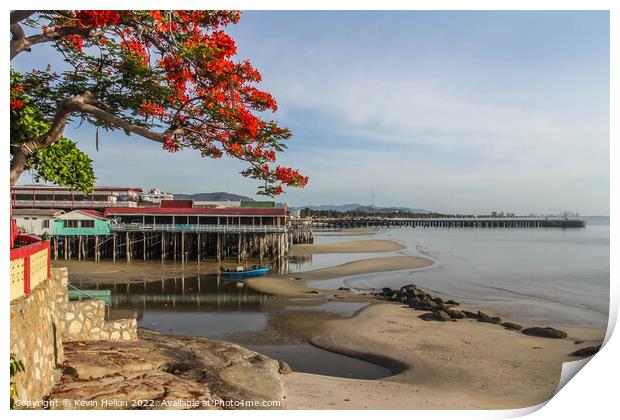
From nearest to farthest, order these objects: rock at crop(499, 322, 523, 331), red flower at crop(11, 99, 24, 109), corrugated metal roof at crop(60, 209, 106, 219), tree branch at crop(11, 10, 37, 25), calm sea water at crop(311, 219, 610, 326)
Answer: tree branch at crop(11, 10, 37, 25)
red flower at crop(11, 99, 24, 109)
rock at crop(499, 322, 523, 331)
calm sea water at crop(311, 219, 610, 326)
corrugated metal roof at crop(60, 209, 106, 219)

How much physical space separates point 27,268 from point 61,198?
3669 centimetres

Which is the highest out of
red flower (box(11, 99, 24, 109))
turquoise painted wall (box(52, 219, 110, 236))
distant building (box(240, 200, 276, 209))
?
red flower (box(11, 99, 24, 109))

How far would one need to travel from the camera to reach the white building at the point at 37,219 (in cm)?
3391

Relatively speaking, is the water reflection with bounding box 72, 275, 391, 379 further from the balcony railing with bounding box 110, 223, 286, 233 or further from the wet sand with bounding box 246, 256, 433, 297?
the balcony railing with bounding box 110, 223, 286, 233

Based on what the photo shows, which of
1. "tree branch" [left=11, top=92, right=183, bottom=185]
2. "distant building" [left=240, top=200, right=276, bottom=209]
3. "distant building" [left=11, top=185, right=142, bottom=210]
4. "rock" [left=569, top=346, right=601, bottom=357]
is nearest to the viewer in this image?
"tree branch" [left=11, top=92, right=183, bottom=185]

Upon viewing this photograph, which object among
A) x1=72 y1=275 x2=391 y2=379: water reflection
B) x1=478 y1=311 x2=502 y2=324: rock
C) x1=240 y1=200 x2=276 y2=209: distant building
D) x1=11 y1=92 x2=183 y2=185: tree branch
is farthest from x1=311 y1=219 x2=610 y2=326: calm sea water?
x1=11 y1=92 x2=183 y2=185: tree branch

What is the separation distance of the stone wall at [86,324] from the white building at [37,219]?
2978 centimetres

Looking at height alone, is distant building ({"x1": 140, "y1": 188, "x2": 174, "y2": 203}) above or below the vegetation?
above

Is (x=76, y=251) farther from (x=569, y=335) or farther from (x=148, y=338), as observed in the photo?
(x=569, y=335)

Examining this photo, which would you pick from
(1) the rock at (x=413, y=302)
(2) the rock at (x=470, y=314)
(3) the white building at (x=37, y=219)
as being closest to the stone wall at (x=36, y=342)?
(2) the rock at (x=470, y=314)

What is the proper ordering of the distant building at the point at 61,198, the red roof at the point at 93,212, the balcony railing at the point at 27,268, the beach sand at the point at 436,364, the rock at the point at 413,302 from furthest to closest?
the distant building at the point at 61,198
the red roof at the point at 93,212
the rock at the point at 413,302
the beach sand at the point at 436,364
the balcony railing at the point at 27,268

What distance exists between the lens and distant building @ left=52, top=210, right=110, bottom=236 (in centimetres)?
3469

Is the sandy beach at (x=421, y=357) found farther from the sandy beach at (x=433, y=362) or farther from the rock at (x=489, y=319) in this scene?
the rock at (x=489, y=319)

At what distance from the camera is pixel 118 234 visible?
3778 cm
